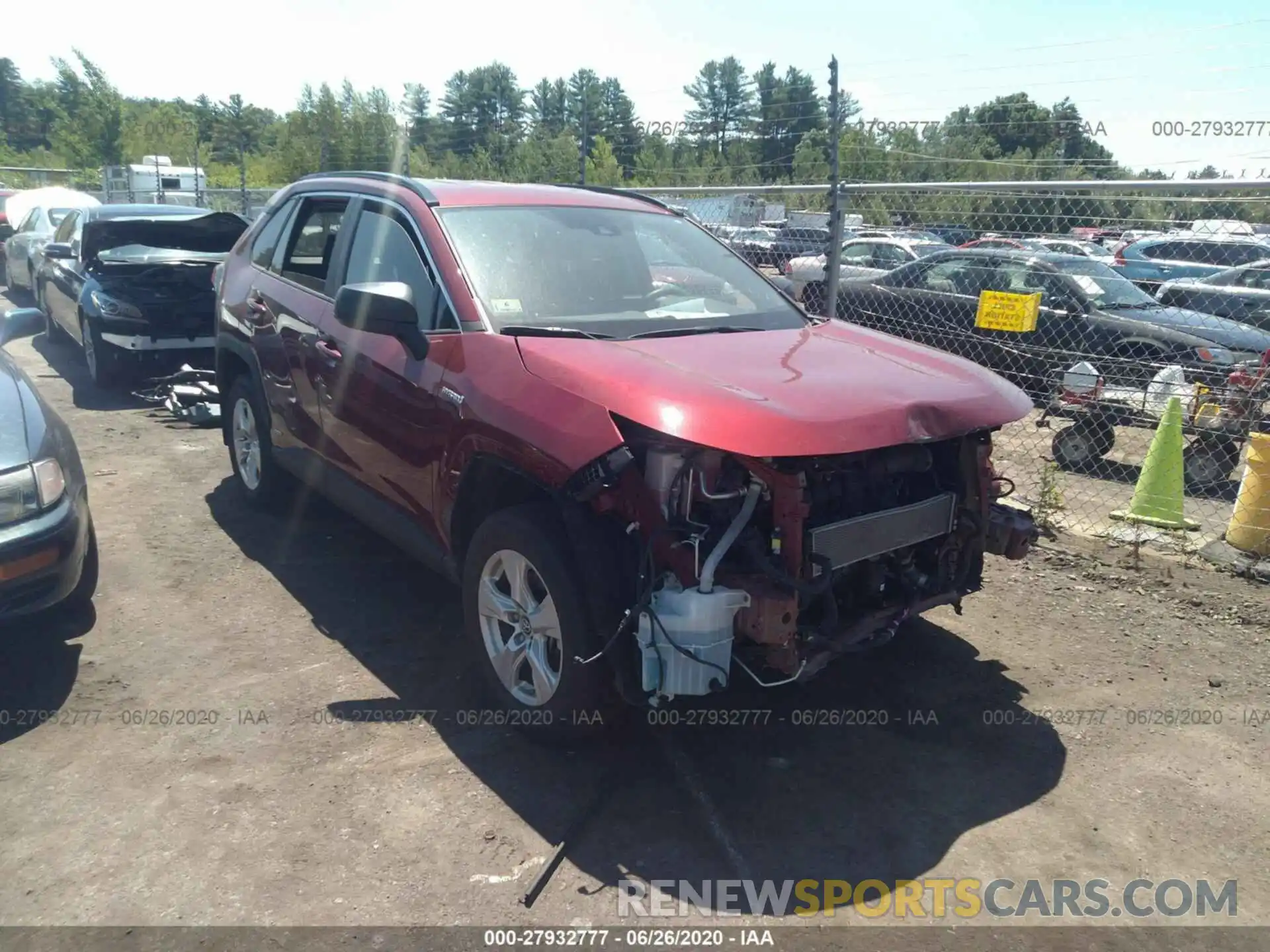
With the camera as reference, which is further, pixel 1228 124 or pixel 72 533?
pixel 1228 124

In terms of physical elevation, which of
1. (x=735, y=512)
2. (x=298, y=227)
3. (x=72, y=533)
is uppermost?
(x=298, y=227)

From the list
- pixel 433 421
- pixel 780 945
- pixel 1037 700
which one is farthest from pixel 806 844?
pixel 433 421

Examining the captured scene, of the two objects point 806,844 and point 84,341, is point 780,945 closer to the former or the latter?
point 806,844

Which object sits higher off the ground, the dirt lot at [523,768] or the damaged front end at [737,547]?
the damaged front end at [737,547]

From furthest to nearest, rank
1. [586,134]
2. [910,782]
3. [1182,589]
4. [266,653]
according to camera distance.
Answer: [586,134] < [1182,589] < [266,653] < [910,782]

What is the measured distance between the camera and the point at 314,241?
5.10 meters

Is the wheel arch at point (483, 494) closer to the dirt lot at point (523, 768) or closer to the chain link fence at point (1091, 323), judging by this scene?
the dirt lot at point (523, 768)

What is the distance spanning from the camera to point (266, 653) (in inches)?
169

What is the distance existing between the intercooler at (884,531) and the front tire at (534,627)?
2.69 ft

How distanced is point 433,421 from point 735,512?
1.30m

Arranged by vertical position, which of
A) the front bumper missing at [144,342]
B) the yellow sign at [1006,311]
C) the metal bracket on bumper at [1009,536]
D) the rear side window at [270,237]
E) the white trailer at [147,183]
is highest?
the white trailer at [147,183]

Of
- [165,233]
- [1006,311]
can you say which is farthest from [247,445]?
[1006,311]

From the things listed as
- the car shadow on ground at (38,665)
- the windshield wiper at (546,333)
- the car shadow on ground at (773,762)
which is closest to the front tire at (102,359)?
the car shadow on ground at (38,665)

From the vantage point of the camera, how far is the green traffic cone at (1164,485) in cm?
611
